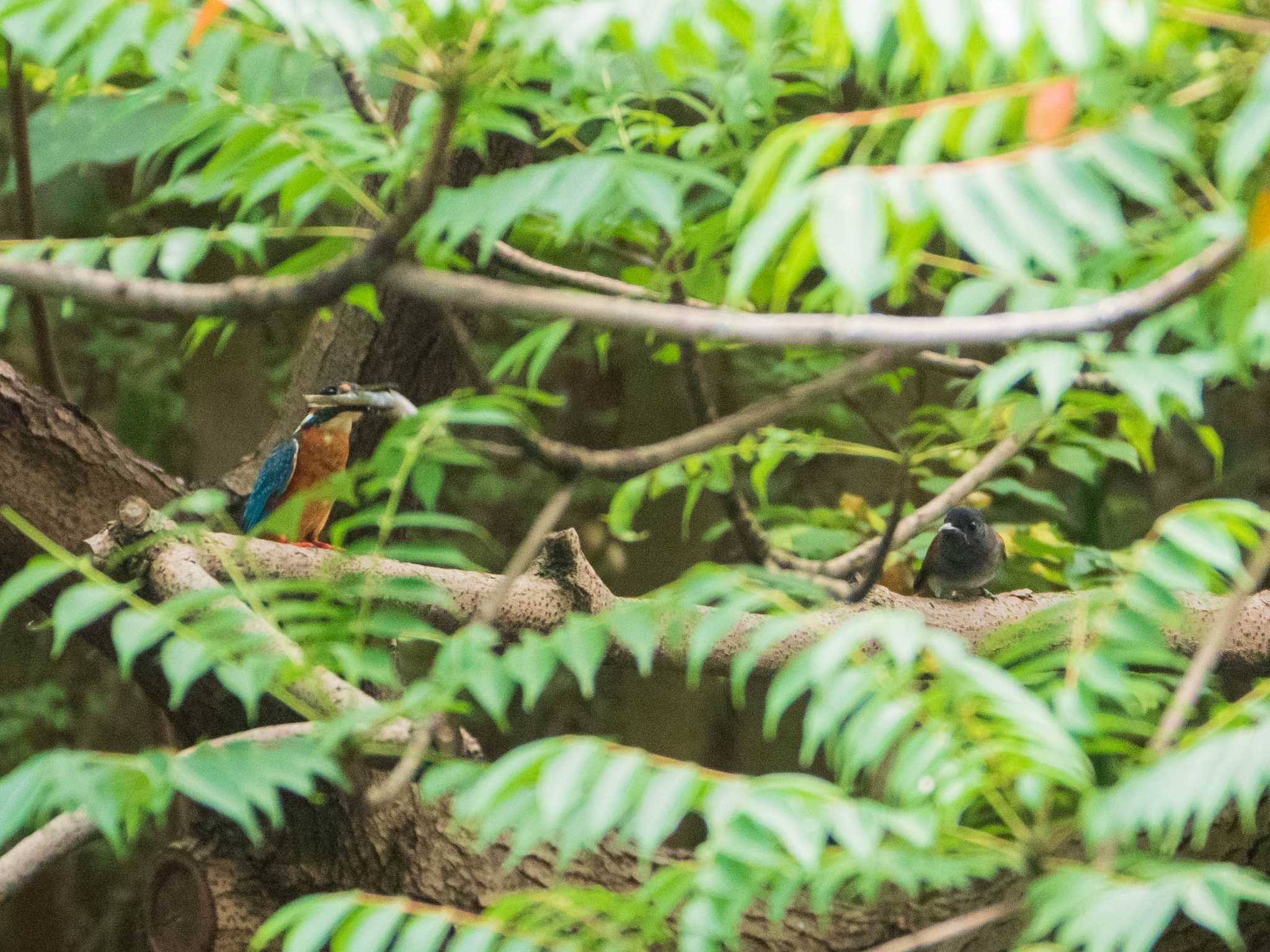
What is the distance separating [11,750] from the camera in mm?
5199

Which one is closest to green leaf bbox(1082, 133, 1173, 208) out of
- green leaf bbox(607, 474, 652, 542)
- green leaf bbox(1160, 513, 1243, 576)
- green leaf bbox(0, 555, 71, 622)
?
green leaf bbox(1160, 513, 1243, 576)

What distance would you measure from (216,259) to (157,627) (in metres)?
4.55

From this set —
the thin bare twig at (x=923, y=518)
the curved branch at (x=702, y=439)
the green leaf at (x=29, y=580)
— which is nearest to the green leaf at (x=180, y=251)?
the green leaf at (x=29, y=580)

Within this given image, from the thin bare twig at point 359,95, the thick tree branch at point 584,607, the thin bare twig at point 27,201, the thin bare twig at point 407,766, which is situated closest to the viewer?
the thin bare twig at point 407,766

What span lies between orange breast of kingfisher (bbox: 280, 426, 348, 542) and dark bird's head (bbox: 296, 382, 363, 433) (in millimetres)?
28

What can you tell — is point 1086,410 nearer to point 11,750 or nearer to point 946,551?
point 946,551

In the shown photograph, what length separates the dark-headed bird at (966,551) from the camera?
123 inches

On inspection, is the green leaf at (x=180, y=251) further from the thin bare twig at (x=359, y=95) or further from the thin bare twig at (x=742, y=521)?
the thin bare twig at (x=742, y=521)

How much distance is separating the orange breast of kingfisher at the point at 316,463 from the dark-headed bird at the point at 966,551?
1515 mm

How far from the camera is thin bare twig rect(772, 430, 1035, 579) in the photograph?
239 centimetres

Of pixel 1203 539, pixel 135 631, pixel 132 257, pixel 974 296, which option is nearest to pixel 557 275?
pixel 132 257

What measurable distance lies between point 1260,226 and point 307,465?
2.83 metres

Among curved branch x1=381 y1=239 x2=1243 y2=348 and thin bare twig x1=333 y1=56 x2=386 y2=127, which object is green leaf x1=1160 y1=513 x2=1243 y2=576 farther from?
thin bare twig x1=333 y1=56 x2=386 y2=127

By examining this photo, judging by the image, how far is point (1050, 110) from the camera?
985 mm
